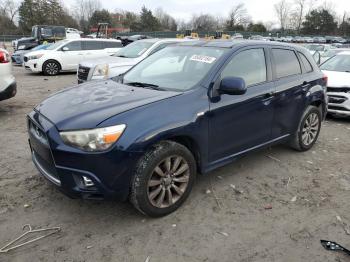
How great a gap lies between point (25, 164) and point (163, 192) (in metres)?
2.29

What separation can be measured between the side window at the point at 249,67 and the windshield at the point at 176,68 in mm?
193

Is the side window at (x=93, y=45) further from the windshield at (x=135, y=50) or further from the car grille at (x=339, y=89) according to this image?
the car grille at (x=339, y=89)

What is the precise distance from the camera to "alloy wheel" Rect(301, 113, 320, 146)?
5.33m

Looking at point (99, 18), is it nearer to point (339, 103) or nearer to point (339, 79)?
point (339, 79)

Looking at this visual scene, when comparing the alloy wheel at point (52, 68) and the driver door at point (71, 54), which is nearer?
the alloy wheel at point (52, 68)

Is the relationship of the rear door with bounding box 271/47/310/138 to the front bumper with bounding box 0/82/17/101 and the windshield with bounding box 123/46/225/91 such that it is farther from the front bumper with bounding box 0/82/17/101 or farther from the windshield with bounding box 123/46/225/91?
the front bumper with bounding box 0/82/17/101

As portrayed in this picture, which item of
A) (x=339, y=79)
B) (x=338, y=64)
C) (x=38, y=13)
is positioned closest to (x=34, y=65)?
(x=338, y=64)

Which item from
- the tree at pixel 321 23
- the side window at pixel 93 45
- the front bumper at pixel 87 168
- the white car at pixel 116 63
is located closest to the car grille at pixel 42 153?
the front bumper at pixel 87 168

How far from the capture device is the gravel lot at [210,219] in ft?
9.87

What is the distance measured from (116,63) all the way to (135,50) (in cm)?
147

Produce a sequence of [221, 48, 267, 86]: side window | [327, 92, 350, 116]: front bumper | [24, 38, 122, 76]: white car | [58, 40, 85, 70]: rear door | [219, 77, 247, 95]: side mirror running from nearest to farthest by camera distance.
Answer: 1. [219, 77, 247, 95]: side mirror
2. [221, 48, 267, 86]: side window
3. [327, 92, 350, 116]: front bumper
4. [24, 38, 122, 76]: white car
5. [58, 40, 85, 70]: rear door

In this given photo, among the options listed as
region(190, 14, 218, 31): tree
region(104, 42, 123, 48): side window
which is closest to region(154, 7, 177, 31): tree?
region(190, 14, 218, 31): tree

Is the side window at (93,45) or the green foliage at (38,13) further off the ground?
the green foliage at (38,13)

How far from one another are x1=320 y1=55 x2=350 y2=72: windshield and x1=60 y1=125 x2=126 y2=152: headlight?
23.3ft
